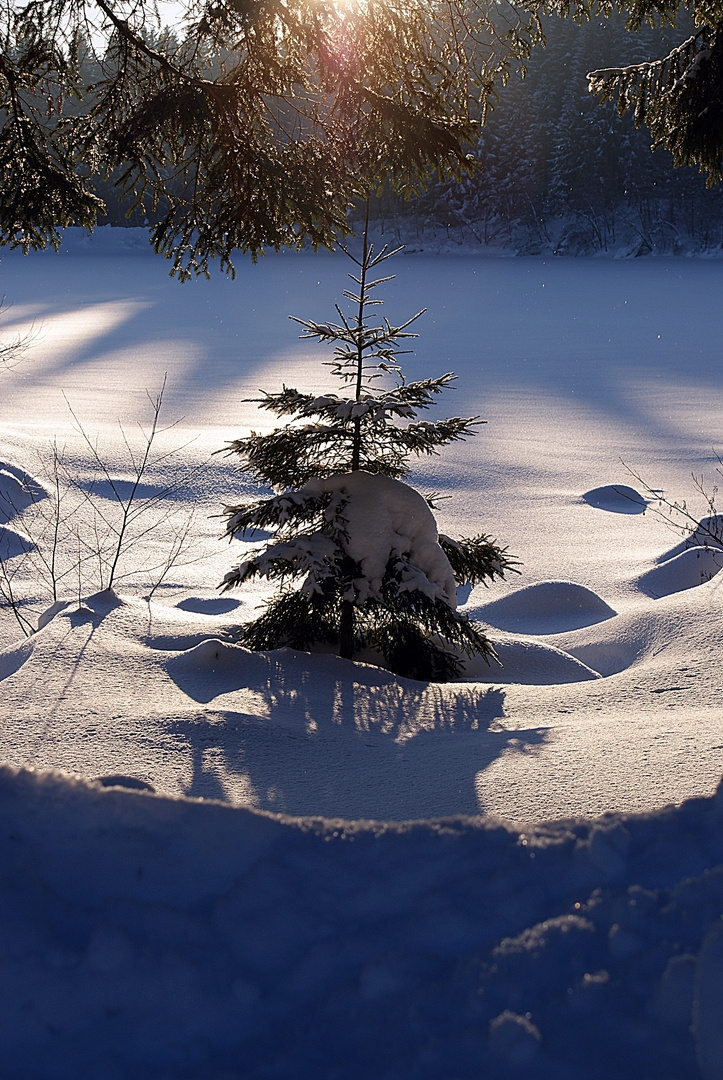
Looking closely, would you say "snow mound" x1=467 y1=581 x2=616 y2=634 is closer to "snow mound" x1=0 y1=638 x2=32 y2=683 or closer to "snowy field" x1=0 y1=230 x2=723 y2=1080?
"snowy field" x1=0 y1=230 x2=723 y2=1080

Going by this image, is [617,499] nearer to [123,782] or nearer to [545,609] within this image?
[545,609]

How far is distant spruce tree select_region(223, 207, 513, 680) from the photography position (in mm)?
5016

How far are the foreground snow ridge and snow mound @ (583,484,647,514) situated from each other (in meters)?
10.4

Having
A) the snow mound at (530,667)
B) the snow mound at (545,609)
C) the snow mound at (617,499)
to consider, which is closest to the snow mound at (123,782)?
the snow mound at (530,667)

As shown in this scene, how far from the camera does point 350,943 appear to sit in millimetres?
1873

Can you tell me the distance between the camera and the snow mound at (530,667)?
234 inches

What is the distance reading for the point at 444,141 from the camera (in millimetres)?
4406

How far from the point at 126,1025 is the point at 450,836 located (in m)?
0.90

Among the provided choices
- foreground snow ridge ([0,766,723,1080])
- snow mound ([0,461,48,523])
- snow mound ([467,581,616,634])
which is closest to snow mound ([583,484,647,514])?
snow mound ([467,581,616,634])

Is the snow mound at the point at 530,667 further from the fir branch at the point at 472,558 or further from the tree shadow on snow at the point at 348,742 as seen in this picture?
the tree shadow on snow at the point at 348,742

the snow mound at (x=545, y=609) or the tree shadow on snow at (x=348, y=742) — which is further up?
the tree shadow on snow at (x=348, y=742)

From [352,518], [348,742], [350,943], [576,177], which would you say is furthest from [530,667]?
[576,177]

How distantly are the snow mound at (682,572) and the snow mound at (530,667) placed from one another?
10.1 ft

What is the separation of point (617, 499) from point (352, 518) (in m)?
8.43
